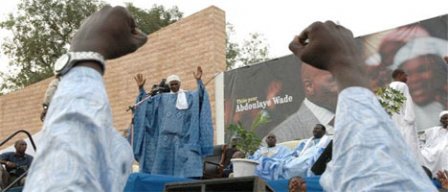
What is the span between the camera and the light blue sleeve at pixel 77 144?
2.82ft

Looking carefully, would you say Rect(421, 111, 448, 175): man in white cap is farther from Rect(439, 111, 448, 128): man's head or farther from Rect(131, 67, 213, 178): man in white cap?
Rect(131, 67, 213, 178): man in white cap

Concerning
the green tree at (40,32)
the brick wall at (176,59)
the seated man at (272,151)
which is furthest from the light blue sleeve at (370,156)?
the green tree at (40,32)

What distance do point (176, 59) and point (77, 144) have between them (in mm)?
11133

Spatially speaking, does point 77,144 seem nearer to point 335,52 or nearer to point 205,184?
point 335,52

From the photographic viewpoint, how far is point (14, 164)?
26.7 feet

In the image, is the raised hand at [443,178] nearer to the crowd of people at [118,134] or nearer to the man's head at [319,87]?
the man's head at [319,87]

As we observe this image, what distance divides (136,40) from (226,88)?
10122 millimetres

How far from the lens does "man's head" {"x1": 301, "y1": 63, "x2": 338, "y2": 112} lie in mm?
9742

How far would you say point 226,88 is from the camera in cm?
1131

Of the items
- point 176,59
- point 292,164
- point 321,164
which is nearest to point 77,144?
point 321,164

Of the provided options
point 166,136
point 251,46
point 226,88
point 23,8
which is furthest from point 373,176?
point 251,46

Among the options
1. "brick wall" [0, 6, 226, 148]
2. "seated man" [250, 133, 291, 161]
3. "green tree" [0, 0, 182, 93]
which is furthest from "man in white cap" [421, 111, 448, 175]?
"green tree" [0, 0, 182, 93]

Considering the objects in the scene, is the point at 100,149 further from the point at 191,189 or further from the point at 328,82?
the point at 328,82

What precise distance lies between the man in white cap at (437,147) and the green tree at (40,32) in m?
17.9
